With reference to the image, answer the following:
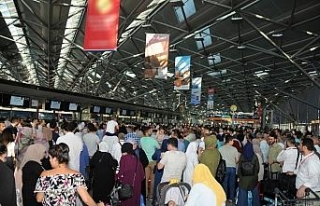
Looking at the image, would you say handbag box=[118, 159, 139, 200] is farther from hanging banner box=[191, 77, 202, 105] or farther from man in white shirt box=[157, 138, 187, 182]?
hanging banner box=[191, 77, 202, 105]

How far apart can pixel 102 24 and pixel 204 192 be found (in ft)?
30.3

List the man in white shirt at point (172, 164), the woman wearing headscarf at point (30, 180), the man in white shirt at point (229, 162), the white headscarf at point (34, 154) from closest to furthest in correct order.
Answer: the woman wearing headscarf at point (30, 180) < the white headscarf at point (34, 154) < the man in white shirt at point (172, 164) < the man in white shirt at point (229, 162)

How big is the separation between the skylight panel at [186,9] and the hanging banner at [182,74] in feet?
9.88

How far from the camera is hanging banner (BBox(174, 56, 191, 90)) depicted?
25.9m

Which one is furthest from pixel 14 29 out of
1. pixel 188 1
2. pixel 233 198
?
pixel 233 198

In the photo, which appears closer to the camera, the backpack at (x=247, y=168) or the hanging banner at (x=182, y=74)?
the backpack at (x=247, y=168)

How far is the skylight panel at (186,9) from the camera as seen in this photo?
87.4 ft

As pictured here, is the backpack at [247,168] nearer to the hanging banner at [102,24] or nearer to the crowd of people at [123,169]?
the crowd of people at [123,169]

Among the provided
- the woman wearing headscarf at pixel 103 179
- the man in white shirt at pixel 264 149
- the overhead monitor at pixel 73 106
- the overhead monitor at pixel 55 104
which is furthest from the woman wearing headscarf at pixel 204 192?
the overhead monitor at pixel 73 106

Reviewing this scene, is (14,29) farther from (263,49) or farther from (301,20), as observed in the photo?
(301,20)

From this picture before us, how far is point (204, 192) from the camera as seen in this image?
213 inches

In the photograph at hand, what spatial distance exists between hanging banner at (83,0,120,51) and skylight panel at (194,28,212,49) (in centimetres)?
1979

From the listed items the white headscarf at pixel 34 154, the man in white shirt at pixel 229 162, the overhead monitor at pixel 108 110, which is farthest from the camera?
the overhead monitor at pixel 108 110

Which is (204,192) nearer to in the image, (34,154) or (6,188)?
(6,188)
